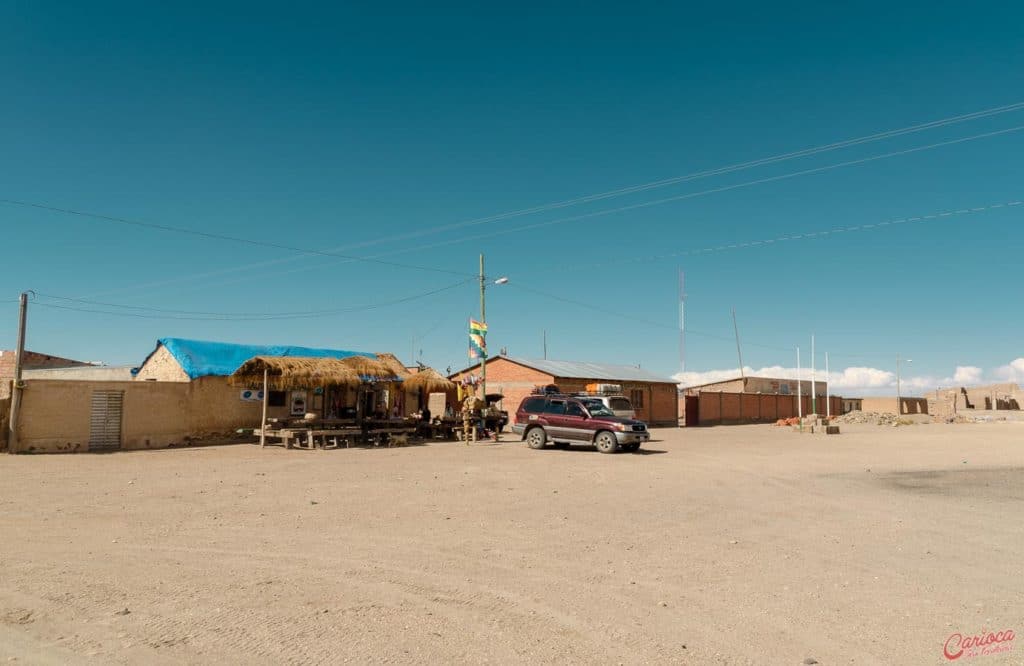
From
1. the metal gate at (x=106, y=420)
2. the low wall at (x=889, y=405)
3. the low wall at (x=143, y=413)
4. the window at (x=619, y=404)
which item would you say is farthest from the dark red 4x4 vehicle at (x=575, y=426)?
the low wall at (x=889, y=405)

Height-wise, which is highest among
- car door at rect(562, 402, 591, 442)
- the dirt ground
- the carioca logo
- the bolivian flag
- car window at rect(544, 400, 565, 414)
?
the bolivian flag

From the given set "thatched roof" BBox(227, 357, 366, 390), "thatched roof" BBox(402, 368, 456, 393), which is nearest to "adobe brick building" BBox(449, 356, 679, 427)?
"thatched roof" BBox(402, 368, 456, 393)

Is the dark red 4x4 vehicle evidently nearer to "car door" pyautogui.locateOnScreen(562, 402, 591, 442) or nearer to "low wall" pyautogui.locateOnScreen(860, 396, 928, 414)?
"car door" pyautogui.locateOnScreen(562, 402, 591, 442)

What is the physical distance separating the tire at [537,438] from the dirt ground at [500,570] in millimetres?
9771

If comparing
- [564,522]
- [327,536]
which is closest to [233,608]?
[327,536]

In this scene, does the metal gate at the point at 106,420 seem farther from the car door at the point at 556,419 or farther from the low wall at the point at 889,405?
the low wall at the point at 889,405

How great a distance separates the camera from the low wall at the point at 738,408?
53344 mm

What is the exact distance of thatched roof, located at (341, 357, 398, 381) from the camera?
28.2 meters

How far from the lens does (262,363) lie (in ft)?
85.4

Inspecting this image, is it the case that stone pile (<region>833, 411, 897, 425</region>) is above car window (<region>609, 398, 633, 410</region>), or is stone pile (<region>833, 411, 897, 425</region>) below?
below

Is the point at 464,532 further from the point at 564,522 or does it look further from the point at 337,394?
the point at 337,394

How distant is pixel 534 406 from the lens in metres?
26.1

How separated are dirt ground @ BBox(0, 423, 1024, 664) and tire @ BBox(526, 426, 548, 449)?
977 centimetres

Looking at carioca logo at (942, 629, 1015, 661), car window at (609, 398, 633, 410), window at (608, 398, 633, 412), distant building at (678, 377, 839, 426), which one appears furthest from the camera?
distant building at (678, 377, 839, 426)
